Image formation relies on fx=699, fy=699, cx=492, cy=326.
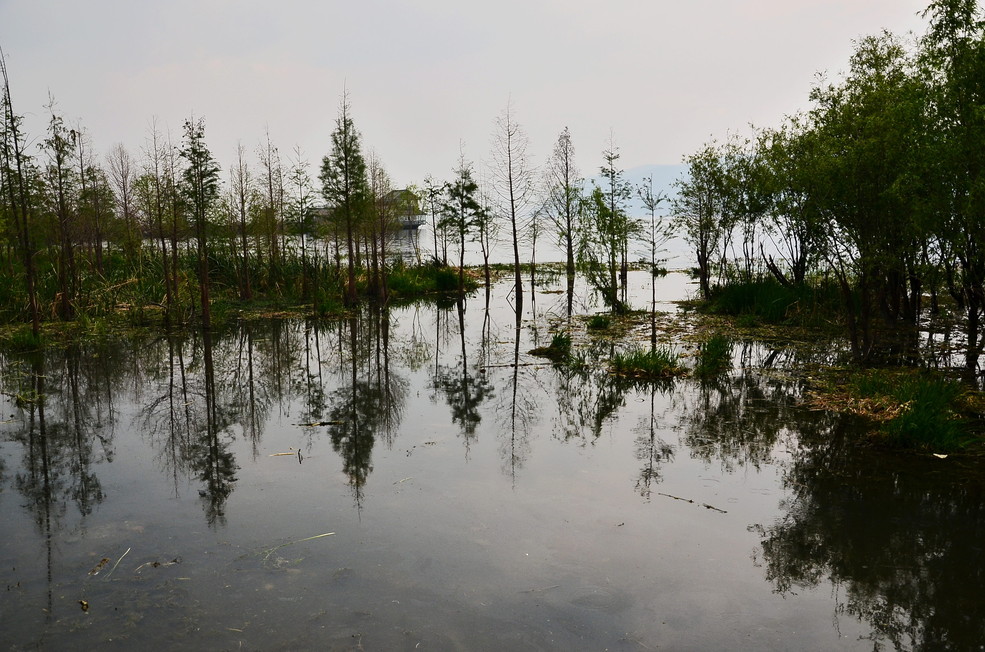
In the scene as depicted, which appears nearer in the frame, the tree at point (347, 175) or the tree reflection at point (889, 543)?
the tree reflection at point (889, 543)

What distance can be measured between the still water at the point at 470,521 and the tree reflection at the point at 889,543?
2 cm

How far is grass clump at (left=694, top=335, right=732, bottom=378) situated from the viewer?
37.7 feet

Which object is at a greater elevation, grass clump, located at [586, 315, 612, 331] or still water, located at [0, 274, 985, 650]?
grass clump, located at [586, 315, 612, 331]

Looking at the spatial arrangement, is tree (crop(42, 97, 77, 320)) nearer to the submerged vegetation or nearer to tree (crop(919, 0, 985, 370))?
the submerged vegetation

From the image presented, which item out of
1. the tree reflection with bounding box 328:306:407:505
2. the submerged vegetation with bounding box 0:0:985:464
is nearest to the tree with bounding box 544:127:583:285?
the submerged vegetation with bounding box 0:0:985:464

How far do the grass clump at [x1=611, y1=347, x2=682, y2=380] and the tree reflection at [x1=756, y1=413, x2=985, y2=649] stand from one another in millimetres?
3961

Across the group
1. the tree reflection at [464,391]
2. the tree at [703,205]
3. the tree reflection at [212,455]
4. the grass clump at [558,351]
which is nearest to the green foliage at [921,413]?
the tree reflection at [464,391]

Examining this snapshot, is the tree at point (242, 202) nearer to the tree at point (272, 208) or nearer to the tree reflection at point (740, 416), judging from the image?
the tree at point (272, 208)

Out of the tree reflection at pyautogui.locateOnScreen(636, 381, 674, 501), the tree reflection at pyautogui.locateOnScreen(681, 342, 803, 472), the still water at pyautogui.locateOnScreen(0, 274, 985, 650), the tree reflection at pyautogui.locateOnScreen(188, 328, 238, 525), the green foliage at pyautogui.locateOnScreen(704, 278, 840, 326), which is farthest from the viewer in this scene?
the green foliage at pyautogui.locateOnScreen(704, 278, 840, 326)

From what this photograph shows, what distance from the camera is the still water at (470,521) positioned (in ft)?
14.2

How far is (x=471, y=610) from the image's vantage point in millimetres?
4492

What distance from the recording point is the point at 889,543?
537 centimetres

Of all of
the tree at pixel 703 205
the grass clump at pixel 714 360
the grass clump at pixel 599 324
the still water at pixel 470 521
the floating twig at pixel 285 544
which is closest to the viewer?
the still water at pixel 470 521

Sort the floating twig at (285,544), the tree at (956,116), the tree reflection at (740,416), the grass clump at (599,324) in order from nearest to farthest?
the floating twig at (285,544) → the tree reflection at (740,416) → the tree at (956,116) → the grass clump at (599,324)
